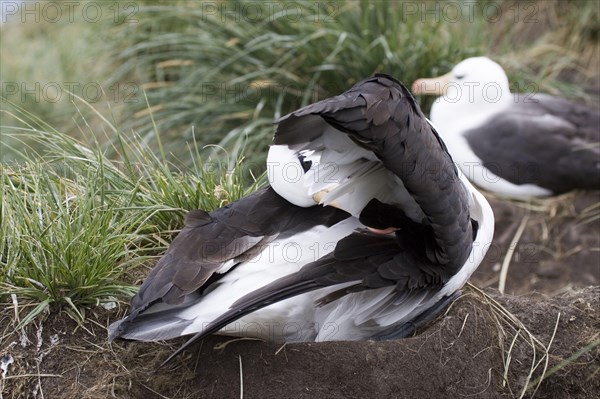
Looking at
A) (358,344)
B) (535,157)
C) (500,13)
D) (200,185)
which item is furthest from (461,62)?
(358,344)

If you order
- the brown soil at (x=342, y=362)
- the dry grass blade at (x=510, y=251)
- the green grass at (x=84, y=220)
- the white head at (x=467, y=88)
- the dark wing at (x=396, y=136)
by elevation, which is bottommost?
the dry grass blade at (x=510, y=251)

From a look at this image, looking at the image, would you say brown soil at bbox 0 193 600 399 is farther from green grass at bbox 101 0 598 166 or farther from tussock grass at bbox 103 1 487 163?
tussock grass at bbox 103 1 487 163

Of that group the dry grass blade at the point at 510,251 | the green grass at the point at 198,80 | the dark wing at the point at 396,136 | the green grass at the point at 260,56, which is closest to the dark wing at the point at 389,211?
the dark wing at the point at 396,136

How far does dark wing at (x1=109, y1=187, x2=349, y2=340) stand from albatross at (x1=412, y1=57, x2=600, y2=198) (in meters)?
3.00

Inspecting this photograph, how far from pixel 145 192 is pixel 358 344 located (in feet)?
4.12

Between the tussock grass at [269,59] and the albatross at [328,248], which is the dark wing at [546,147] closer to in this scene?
the tussock grass at [269,59]

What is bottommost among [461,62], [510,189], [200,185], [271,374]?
[510,189]

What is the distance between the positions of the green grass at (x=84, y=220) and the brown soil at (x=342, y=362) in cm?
12

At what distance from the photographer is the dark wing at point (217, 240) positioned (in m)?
3.35

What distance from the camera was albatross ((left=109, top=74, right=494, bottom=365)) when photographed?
121 inches

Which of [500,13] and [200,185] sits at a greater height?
[200,185]

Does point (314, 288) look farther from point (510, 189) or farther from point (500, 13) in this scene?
point (500, 13)

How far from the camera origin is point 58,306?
3.65 metres

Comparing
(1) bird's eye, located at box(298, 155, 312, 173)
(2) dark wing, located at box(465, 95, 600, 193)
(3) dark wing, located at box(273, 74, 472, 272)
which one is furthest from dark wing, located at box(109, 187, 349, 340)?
(2) dark wing, located at box(465, 95, 600, 193)
